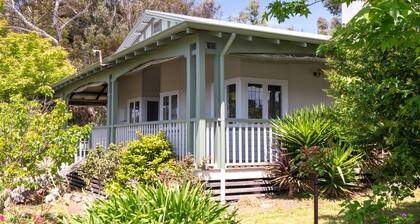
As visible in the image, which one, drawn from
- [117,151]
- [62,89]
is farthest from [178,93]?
[62,89]

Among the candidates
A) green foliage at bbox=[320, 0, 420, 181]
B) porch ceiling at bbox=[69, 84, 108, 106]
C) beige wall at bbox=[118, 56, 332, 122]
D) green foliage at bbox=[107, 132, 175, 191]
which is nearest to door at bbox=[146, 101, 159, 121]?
beige wall at bbox=[118, 56, 332, 122]

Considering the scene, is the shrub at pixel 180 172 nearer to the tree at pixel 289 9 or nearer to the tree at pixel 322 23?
the tree at pixel 289 9

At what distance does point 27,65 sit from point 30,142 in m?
17.1

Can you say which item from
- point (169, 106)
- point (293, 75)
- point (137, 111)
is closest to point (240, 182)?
point (293, 75)

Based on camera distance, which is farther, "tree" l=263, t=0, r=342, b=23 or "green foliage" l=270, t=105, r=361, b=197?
"green foliage" l=270, t=105, r=361, b=197

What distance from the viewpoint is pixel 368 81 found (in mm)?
6707

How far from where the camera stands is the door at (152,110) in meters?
18.8

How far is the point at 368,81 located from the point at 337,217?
3.19 metres

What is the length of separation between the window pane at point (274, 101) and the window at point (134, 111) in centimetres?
653

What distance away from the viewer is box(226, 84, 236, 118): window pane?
1427cm

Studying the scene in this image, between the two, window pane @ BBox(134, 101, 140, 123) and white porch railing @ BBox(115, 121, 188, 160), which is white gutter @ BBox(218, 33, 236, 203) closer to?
white porch railing @ BBox(115, 121, 188, 160)

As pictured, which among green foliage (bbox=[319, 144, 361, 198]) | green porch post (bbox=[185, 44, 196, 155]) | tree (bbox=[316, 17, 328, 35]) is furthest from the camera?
tree (bbox=[316, 17, 328, 35])

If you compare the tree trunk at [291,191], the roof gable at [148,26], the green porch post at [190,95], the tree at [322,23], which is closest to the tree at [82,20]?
the tree at [322,23]

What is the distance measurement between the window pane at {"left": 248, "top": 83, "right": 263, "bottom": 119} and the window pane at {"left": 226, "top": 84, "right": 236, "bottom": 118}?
45 centimetres
